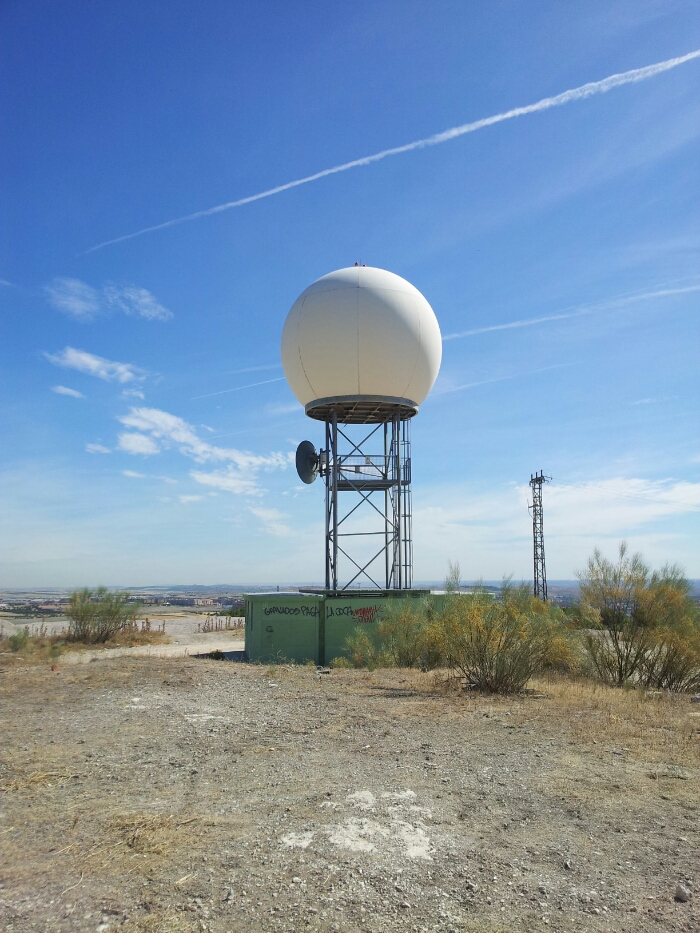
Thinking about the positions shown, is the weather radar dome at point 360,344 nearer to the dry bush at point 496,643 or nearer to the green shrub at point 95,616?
the dry bush at point 496,643

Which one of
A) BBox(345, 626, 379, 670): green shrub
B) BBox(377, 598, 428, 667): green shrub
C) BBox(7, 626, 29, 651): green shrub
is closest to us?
BBox(377, 598, 428, 667): green shrub

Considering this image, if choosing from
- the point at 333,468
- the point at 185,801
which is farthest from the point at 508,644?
the point at 333,468

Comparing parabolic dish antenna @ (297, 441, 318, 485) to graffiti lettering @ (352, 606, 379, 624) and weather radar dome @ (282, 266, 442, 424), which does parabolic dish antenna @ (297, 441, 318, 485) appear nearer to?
→ weather radar dome @ (282, 266, 442, 424)

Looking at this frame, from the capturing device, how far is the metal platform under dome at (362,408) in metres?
19.5

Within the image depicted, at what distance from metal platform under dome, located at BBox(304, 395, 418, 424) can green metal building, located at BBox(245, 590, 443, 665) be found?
5489 mm

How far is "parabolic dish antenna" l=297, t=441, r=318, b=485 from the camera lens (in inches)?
813

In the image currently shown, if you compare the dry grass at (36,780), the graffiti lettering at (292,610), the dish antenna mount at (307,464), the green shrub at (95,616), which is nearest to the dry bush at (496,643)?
the graffiti lettering at (292,610)

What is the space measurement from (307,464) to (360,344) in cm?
413

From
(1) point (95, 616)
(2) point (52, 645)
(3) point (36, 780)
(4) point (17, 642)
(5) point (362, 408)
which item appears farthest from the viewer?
(1) point (95, 616)

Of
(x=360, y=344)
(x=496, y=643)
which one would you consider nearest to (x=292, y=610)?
(x=360, y=344)

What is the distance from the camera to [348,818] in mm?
5160

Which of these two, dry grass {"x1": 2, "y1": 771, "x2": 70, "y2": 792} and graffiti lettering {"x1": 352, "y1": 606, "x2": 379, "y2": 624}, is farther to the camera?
graffiti lettering {"x1": 352, "y1": 606, "x2": 379, "y2": 624}

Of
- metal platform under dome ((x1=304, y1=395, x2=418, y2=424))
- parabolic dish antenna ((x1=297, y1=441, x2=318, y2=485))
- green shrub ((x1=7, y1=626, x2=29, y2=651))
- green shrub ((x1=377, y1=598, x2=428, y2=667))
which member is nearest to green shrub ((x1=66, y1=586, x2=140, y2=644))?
green shrub ((x1=7, y1=626, x2=29, y2=651))

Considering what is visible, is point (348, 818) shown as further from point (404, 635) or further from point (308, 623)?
point (308, 623)
